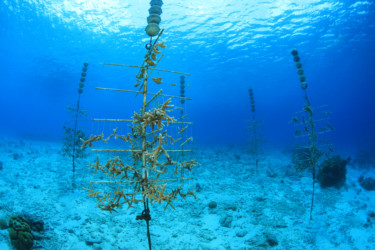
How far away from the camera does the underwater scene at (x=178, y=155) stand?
3.92 m

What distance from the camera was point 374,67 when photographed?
141 ft

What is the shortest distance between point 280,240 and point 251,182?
5811mm

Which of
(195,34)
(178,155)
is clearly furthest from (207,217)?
(195,34)

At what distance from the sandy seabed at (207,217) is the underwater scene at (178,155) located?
6 cm

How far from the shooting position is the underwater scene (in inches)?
154

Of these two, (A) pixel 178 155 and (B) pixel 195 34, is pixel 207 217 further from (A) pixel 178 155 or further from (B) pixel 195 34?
(B) pixel 195 34

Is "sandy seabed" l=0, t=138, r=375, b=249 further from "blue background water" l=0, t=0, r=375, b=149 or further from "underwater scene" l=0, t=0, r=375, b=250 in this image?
"blue background water" l=0, t=0, r=375, b=149

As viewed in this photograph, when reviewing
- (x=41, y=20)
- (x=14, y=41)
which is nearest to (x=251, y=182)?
(x=41, y=20)

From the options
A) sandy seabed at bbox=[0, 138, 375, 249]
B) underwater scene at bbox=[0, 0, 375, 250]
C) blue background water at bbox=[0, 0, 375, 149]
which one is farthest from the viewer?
blue background water at bbox=[0, 0, 375, 149]

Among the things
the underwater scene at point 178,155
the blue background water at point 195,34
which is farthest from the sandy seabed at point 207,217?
the blue background water at point 195,34

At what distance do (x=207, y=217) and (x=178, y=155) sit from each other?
6011mm

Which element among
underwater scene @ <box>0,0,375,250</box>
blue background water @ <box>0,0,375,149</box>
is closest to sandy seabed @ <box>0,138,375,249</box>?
underwater scene @ <box>0,0,375,250</box>

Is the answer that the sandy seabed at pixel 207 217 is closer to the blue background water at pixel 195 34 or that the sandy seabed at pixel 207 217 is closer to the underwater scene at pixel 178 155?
the underwater scene at pixel 178 155

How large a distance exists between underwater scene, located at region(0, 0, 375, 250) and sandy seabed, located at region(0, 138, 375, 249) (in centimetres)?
6
